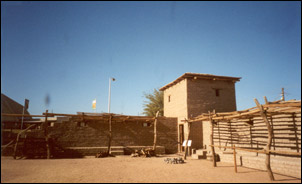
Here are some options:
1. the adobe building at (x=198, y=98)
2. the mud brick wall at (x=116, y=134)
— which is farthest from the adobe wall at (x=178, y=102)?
the mud brick wall at (x=116, y=134)

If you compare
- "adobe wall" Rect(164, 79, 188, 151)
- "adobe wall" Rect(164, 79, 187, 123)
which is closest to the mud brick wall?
"adobe wall" Rect(164, 79, 188, 151)

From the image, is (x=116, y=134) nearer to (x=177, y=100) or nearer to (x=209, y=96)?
(x=177, y=100)

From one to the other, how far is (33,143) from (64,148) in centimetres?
206

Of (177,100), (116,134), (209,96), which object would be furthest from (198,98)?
(116,134)

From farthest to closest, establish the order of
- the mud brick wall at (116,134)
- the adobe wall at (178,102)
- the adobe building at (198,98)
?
the adobe wall at (178,102) < the adobe building at (198,98) < the mud brick wall at (116,134)

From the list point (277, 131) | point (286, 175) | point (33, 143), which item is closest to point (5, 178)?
point (33, 143)

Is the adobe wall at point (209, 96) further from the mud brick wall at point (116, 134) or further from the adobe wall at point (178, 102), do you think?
the mud brick wall at point (116, 134)

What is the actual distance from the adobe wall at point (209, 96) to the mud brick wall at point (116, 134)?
7.74ft

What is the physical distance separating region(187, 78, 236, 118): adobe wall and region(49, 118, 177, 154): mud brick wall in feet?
7.74

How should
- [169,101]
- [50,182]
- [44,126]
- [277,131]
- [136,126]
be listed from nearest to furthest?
[50,182] < [277,131] < [44,126] < [136,126] < [169,101]

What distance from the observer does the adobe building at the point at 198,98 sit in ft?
55.2

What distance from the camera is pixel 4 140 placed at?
13.5 meters

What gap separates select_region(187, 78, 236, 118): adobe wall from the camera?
17.2 m

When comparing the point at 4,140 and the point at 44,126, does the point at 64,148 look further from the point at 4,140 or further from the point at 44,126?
the point at 4,140
